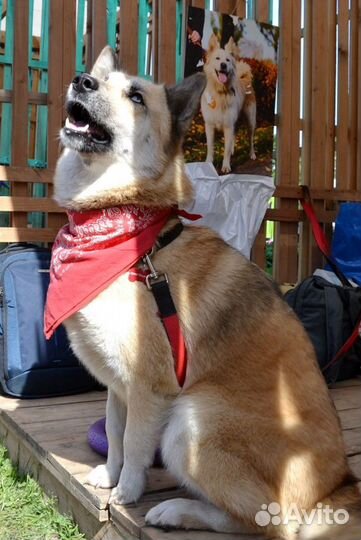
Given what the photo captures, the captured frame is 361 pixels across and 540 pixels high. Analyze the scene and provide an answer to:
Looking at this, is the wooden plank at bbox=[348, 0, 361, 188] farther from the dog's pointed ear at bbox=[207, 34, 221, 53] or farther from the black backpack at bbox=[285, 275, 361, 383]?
the black backpack at bbox=[285, 275, 361, 383]

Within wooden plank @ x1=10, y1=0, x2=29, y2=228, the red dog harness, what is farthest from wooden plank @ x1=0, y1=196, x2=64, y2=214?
the red dog harness

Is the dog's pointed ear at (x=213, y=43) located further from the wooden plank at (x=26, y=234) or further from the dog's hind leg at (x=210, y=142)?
the wooden plank at (x=26, y=234)

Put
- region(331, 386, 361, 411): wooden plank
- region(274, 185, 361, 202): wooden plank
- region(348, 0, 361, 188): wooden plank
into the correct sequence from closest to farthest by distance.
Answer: region(331, 386, 361, 411): wooden plank → region(274, 185, 361, 202): wooden plank → region(348, 0, 361, 188): wooden plank

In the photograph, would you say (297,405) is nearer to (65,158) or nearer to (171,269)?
(171,269)

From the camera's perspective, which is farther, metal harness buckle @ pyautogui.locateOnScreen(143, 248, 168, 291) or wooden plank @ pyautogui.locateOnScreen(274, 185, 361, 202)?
wooden plank @ pyautogui.locateOnScreen(274, 185, 361, 202)

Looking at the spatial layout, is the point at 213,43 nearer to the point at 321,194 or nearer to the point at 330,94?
the point at 330,94

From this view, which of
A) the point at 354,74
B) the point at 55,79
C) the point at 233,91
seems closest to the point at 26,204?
the point at 55,79

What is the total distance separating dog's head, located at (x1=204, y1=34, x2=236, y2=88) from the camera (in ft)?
12.3

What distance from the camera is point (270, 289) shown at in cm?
194

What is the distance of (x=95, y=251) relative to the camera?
72.9 inches

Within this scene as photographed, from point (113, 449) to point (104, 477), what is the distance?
0.09 m

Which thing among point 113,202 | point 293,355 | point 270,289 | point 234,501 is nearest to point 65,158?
point 113,202

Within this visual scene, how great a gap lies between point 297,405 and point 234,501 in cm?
34
